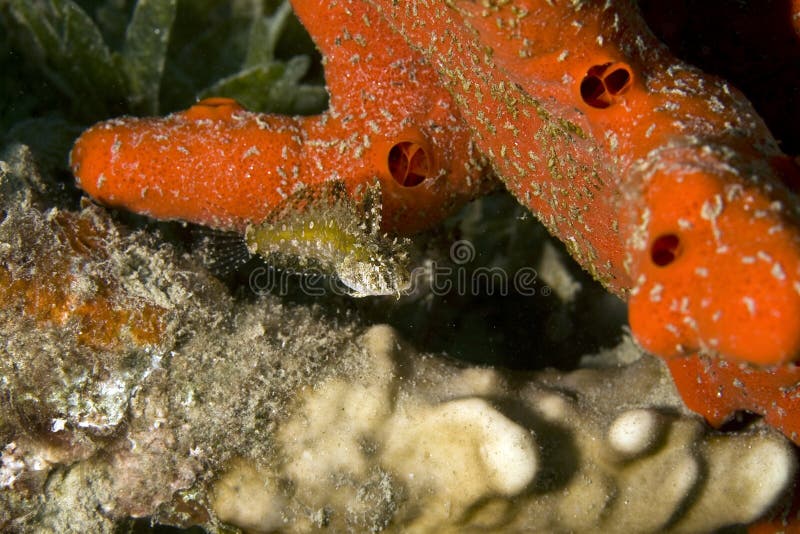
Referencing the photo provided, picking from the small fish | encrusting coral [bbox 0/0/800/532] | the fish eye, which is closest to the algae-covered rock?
encrusting coral [bbox 0/0/800/532]

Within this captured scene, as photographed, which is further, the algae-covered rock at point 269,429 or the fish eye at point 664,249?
the algae-covered rock at point 269,429

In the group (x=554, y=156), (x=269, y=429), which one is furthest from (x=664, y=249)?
(x=269, y=429)

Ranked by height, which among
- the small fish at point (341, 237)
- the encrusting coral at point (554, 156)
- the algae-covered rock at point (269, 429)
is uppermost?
the encrusting coral at point (554, 156)

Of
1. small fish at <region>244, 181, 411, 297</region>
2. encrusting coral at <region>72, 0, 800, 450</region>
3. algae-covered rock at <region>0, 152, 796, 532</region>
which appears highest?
encrusting coral at <region>72, 0, 800, 450</region>

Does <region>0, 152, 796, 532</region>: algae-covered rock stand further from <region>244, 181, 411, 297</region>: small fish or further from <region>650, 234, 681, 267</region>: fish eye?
<region>650, 234, 681, 267</region>: fish eye

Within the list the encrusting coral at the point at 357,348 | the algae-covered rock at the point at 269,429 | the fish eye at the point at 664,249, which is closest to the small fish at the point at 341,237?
the encrusting coral at the point at 357,348

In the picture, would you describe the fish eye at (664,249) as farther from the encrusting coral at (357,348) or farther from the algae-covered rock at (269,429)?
the algae-covered rock at (269,429)

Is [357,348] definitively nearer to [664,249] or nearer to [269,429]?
[269,429]

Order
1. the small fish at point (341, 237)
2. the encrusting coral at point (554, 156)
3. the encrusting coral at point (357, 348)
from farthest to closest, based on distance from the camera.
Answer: the small fish at point (341, 237), the encrusting coral at point (357, 348), the encrusting coral at point (554, 156)
